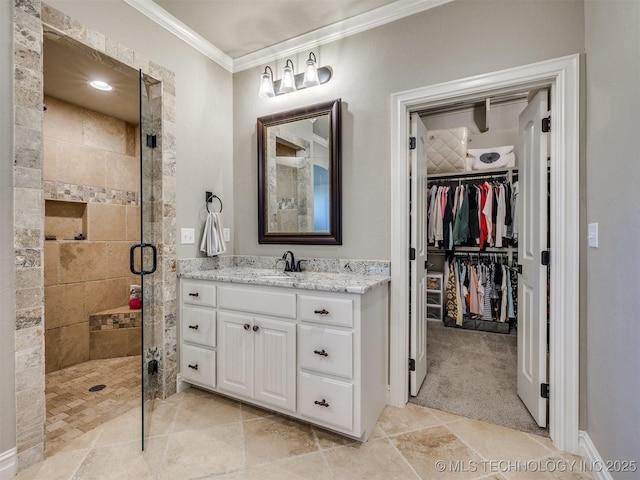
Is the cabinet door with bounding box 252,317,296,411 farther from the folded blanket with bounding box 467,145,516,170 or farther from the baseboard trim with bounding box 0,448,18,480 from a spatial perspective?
the folded blanket with bounding box 467,145,516,170

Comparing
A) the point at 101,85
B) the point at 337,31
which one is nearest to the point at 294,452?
the point at 337,31

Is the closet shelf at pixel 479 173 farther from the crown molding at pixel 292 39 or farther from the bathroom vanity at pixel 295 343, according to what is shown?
the bathroom vanity at pixel 295 343

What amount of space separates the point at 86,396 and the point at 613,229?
11.0 feet

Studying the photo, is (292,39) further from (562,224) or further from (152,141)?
(562,224)

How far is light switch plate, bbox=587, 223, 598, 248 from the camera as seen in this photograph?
148 cm

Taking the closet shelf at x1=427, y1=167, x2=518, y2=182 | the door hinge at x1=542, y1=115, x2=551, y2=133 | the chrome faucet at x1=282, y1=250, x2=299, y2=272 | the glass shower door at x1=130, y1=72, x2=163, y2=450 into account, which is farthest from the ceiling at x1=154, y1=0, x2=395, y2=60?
the closet shelf at x1=427, y1=167, x2=518, y2=182

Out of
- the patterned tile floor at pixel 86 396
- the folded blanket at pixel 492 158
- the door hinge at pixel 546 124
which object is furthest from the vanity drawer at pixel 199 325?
the folded blanket at pixel 492 158

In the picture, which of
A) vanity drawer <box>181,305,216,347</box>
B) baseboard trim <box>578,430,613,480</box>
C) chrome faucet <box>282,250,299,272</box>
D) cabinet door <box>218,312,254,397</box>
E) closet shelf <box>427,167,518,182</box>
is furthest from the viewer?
closet shelf <box>427,167,518,182</box>

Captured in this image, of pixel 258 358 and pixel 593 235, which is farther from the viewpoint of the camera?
pixel 258 358

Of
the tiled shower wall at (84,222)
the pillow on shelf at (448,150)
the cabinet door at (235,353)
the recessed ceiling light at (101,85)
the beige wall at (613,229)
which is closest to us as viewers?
the beige wall at (613,229)

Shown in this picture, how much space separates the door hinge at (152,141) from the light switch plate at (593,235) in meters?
2.66

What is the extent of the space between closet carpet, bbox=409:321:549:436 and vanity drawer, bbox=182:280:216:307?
5.18ft

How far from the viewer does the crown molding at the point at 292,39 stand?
2002 millimetres

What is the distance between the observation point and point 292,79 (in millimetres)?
2314
